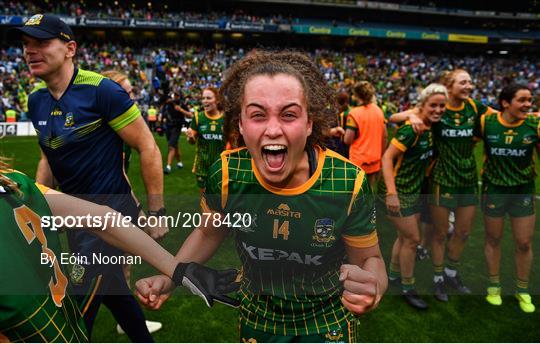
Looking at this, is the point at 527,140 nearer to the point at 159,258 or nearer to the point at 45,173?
the point at 159,258

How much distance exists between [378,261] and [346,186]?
39 centimetres

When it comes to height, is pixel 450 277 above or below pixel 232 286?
below

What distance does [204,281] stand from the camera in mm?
1633

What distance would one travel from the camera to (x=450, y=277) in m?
4.54

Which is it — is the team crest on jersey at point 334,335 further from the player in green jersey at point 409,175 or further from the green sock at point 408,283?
the green sock at point 408,283

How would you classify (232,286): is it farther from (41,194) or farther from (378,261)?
(41,194)

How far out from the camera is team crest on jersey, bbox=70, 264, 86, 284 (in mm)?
2365

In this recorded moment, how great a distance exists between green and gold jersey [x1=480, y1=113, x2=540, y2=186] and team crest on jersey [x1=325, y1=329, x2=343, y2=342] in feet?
9.82

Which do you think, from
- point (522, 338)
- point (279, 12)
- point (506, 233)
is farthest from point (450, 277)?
point (279, 12)

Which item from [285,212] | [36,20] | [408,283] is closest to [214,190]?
[285,212]

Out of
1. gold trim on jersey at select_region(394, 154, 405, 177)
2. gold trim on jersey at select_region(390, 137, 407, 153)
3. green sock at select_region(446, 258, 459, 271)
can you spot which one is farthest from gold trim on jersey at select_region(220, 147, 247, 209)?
green sock at select_region(446, 258, 459, 271)

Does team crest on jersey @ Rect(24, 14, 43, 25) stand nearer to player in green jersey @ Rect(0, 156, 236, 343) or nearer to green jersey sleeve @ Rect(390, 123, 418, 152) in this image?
player in green jersey @ Rect(0, 156, 236, 343)

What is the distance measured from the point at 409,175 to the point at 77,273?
10.3 ft

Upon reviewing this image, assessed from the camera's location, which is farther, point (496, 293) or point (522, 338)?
point (496, 293)
